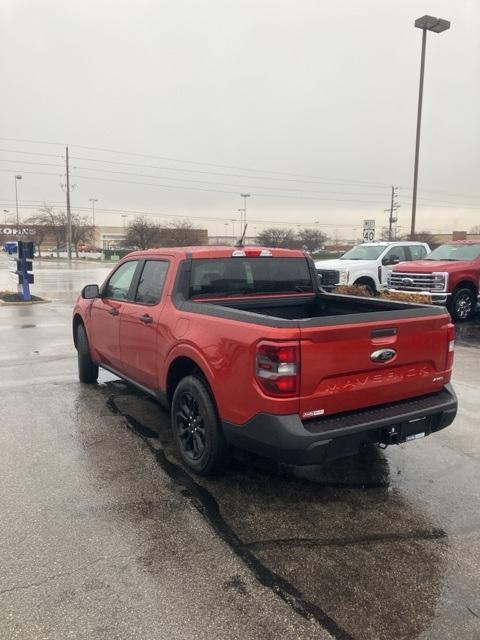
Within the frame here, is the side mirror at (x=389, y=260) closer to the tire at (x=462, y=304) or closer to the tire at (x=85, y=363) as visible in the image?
the tire at (x=462, y=304)

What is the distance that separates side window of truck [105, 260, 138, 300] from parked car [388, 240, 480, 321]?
8177mm

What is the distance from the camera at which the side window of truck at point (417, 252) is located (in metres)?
15.2

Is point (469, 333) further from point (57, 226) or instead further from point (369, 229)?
point (57, 226)

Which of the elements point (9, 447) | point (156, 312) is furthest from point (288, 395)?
point (9, 447)

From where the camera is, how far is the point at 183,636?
2.34 meters

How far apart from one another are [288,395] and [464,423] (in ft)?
9.73

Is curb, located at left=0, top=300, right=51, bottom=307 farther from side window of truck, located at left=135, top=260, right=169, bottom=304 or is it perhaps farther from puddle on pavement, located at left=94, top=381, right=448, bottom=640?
puddle on pavement, located at left=94, top=381, right=448, bottom=640

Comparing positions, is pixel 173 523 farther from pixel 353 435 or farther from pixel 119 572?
pixel 353 435

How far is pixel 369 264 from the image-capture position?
1426cm

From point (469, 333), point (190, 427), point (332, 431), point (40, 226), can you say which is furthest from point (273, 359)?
point (40, 226)

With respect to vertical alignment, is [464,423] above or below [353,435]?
below

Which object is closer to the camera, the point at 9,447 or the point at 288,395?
the point at 288,395

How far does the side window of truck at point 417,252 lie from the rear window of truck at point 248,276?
35.8 ft

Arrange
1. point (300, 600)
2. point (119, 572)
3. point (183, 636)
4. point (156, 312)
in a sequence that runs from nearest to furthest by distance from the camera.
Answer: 1. point (183, 636)
2. point (300, 600)
3. point (119, 572)
4. point (156, 312)
